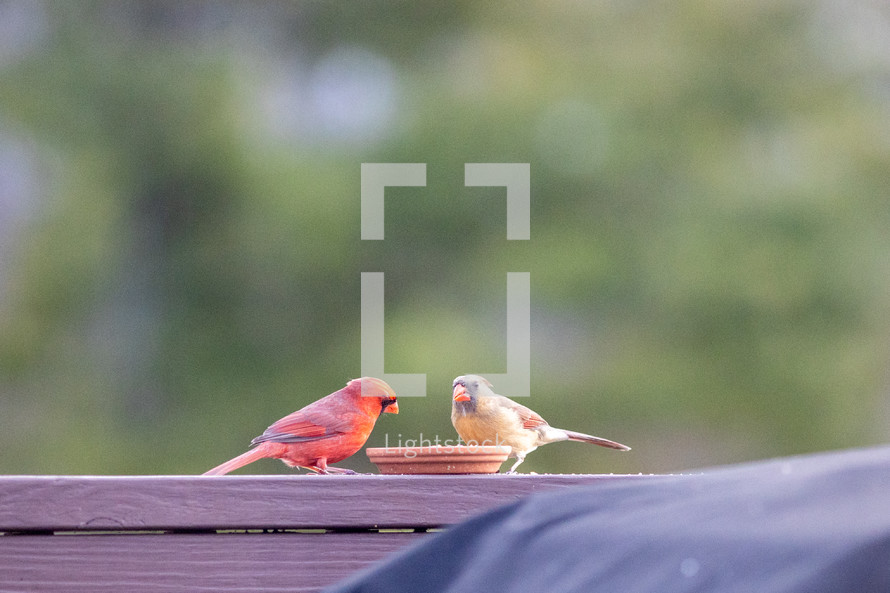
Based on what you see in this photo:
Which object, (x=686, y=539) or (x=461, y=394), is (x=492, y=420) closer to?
(x=461, y=394)

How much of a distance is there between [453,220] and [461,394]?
2.41m

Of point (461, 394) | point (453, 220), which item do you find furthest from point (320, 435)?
point (453, 220)

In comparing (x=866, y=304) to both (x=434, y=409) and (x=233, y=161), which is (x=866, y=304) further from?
(x=233, y=161)

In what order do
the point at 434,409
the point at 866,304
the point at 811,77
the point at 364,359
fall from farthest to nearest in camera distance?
the point at 811,77, the point at 866,304, the point at 434,409, the point at 364,359

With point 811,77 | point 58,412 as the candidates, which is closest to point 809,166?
point 811,77

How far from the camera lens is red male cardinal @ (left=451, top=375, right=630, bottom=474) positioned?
2.94 ft

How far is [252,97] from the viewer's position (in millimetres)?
3480

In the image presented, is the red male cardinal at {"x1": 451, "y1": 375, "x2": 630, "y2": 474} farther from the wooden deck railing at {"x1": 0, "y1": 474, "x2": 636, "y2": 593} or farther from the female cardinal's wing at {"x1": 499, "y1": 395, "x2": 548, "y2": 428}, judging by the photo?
the wooden deck railing at {"x1": 0, "y1": 474, "x2": 636, "y2": 593}

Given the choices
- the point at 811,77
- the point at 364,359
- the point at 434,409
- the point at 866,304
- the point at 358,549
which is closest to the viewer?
the point at 358,549

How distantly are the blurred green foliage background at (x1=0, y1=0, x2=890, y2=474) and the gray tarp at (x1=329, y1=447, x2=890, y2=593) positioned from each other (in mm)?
2644

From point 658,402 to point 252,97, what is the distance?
5.67ft

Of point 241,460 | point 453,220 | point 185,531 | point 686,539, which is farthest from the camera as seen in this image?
point 453,220

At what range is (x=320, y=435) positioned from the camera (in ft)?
2.90

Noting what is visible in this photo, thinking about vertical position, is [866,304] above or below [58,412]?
above
